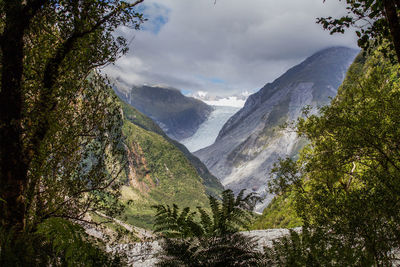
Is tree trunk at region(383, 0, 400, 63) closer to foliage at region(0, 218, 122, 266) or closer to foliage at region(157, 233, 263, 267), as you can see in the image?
foliage at region(157, 233, 263, 267)

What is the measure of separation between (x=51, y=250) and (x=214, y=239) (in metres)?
2.58

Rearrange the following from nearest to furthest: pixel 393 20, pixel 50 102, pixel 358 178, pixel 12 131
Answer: pixel 393 20
pixel 12 131
pixel 50 102
pixel 358 178

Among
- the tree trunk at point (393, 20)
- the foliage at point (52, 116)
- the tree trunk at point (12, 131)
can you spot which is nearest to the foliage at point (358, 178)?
the tree trunk at point (393, 20)

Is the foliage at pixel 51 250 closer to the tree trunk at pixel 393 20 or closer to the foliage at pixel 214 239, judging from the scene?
the foliage at pixel 214 239

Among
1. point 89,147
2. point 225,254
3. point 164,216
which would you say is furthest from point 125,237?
point 225,254

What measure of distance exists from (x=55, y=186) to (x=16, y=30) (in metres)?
3.92

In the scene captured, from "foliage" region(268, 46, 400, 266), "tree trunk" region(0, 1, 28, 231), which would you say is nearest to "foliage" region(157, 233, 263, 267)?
"foliage" region(268, 46, 400, 266)

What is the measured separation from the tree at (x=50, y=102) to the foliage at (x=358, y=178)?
177 inches

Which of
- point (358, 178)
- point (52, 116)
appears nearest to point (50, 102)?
point (52, 116)

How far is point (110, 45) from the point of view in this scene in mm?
7938

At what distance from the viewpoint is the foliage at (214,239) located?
4.20 m

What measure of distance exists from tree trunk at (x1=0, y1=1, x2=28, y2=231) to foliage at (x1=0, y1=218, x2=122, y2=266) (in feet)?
4.11

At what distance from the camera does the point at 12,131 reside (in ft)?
13.9

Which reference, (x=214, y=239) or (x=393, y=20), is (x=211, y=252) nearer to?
(x=214, y=239)
